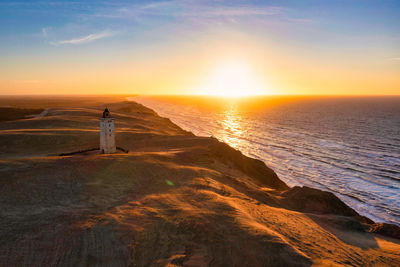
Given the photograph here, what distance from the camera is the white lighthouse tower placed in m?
24.3

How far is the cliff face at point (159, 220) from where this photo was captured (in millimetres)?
9305

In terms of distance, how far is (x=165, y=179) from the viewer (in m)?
18.6

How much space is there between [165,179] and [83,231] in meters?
8.73

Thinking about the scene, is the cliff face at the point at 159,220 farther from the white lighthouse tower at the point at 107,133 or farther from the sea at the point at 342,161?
the sea at the point at 342,161

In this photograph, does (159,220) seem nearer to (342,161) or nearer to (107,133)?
(107,133)

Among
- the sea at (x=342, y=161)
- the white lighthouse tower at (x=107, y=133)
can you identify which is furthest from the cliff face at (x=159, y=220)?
the sea at (x=342, y=161)

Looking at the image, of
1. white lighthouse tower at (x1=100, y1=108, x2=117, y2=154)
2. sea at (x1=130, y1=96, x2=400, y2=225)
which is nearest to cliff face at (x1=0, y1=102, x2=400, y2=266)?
white lighthouse tower at (x1=100, y1=108, x2=117, y2=154)

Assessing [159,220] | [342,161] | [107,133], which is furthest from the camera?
[342,161]

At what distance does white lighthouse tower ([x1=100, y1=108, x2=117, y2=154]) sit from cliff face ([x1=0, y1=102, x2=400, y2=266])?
396cm

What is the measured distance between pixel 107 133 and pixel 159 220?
1621cm

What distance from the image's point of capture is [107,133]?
2483 centimetres

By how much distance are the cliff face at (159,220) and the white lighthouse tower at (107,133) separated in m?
3.96

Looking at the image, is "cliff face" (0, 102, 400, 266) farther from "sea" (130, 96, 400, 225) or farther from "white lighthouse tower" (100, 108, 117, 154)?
"sea" (130, 96, 400, 225)

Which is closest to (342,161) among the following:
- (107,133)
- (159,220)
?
(159,220)
